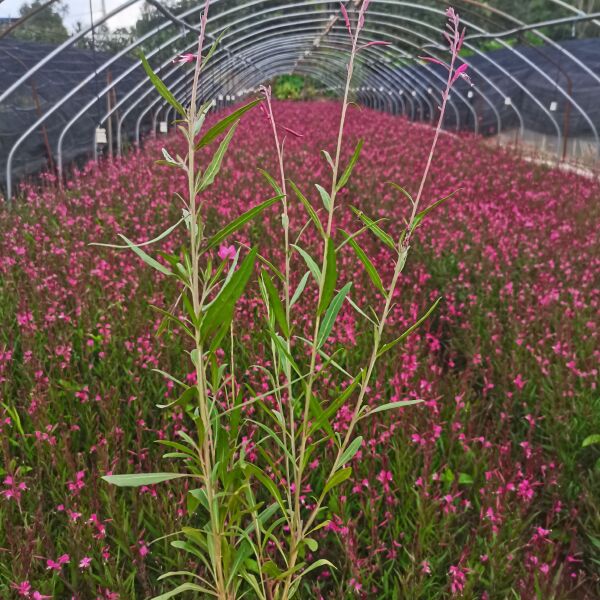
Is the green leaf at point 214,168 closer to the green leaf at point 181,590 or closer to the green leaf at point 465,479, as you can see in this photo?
the green leaf at point 181,590

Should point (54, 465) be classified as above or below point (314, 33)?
below

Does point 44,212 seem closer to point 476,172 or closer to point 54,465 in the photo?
point 54,465

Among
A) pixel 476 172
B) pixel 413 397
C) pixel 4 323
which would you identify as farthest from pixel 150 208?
pixel 476 172

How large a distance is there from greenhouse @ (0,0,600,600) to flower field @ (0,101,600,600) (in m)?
0.02

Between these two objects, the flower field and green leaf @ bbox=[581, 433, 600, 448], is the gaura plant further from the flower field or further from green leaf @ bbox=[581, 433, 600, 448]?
green leaf @ bbox=[581, 433, 600, 448]

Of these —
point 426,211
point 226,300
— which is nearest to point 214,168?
point 226,300

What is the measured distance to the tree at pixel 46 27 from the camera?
784 centimetres

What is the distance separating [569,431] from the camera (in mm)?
2846

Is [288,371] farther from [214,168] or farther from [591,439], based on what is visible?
[591,439]

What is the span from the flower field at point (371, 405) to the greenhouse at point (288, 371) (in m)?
0.02

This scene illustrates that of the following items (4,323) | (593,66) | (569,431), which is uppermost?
(593,66)

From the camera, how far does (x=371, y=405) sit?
2.76 meters

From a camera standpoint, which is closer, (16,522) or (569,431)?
(16,522)

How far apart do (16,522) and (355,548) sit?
1.14 m
